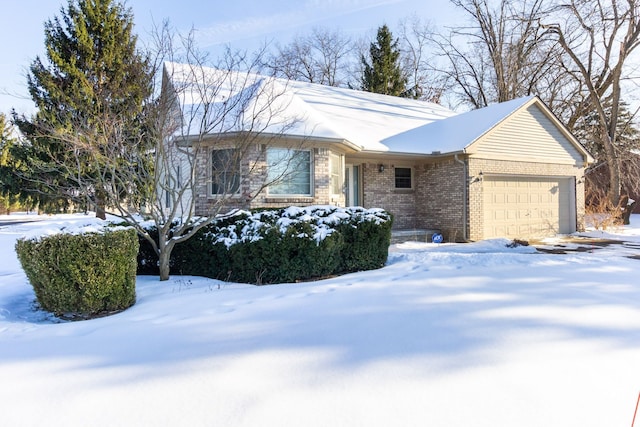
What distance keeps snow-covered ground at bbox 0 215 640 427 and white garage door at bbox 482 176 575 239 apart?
7205 millimetres

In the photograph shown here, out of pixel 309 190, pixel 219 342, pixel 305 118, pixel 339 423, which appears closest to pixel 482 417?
pixel 339 423

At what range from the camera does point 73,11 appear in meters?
15.5

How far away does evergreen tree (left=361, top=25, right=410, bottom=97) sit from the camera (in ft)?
102

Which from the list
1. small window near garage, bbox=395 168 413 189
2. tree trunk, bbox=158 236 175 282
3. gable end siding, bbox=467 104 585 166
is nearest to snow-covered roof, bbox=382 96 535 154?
gable end siding, bbox=467 104 585 166

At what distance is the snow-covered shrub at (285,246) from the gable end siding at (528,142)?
19.8 ft

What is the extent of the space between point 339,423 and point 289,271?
456 centimetres

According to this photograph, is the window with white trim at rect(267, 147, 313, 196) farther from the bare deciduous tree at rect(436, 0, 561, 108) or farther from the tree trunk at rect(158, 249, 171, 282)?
the bare deciduous tree at rect(436, 0, 561, 108)

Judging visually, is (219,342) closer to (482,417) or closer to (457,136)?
(482,417)

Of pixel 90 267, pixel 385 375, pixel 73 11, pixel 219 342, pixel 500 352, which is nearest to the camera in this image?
pixel 385 375

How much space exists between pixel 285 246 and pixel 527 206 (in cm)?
1041

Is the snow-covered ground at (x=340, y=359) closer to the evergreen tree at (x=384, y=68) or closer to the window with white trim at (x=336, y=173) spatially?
the window with white trim at (x=336, y=173)

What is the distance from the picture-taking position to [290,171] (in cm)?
990

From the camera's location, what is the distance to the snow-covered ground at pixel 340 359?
8.36 ft

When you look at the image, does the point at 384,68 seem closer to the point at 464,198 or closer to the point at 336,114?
the point at 336,114
